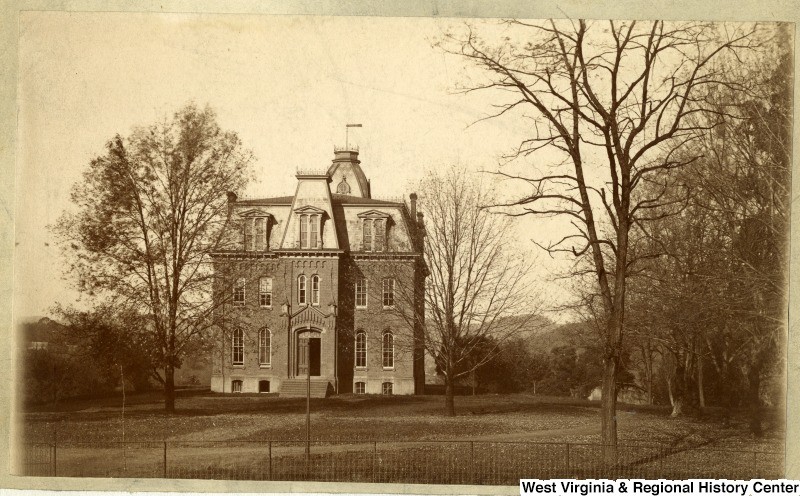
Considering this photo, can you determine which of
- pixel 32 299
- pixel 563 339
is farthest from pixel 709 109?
pixel 32 299

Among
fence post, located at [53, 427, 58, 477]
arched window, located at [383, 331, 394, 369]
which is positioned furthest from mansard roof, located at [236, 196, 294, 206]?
fence post, located at [53, 427, 58, 477]

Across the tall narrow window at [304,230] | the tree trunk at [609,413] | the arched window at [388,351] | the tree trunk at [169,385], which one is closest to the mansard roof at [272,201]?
the tall narrow window at [304,230]

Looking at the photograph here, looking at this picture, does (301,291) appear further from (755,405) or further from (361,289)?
(755,405)

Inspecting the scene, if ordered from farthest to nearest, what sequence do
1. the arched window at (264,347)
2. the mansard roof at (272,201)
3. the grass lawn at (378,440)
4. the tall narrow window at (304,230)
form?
the arched window at (264,347), the tall narrow window at (304,230), the mansard roof at (272,201), the grass lawn at (378,440)

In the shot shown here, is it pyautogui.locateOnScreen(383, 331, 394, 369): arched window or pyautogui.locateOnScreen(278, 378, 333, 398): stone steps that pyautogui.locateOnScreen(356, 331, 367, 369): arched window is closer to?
pyautogui.locateOnScreen(383, 331, 394, 369): arched window

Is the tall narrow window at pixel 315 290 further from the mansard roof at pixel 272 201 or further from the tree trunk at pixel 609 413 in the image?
the tree trunk at pixel 609 413
